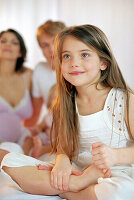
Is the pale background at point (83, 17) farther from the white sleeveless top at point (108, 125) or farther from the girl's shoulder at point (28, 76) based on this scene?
the white sleeveless top at point (108, 125)

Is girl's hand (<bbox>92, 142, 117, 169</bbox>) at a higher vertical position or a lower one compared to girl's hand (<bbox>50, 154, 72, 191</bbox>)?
higher

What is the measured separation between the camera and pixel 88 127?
1394mm

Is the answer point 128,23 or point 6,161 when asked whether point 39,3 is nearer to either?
point 128,23

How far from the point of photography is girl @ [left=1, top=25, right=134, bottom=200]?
1.16 meters

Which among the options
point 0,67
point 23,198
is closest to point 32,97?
point 0,67

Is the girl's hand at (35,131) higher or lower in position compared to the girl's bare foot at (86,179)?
lower

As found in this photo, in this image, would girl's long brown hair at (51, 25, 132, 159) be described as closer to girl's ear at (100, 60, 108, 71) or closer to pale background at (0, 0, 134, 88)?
girl's ear at (100, 60, 108, 71)

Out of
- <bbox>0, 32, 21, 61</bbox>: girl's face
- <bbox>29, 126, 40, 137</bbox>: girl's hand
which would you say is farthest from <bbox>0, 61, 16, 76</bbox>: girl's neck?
<bbox>29, 126, 40, 137</bbox>: girl's hand

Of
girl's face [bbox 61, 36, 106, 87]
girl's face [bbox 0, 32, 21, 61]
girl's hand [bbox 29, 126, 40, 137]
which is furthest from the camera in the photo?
Answer: girl's face [bbox 0, 32, 21, 61]

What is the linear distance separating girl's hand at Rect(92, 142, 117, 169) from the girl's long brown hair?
27 centimetres

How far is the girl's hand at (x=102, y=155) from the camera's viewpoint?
1136 millimetres

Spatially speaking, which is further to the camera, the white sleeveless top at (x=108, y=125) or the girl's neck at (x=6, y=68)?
the girl's neck at (x=6, y=68)

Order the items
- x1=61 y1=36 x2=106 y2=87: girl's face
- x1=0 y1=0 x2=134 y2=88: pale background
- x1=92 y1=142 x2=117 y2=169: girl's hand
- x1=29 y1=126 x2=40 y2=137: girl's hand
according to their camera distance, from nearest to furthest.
Answer: x1=92 y1=142 x2=117 y2=169: girl's hand
x1=61 y1=36 x2=106 y2=87: girl's face
x1=29 y1=126 x2=40 y2=137: girl's hand
x1=0 y1=0 x2=134 y2=88: pale background

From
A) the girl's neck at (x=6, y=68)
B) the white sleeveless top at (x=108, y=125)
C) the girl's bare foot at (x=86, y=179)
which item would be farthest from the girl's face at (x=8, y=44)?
the girl's bare foot at (x=86, y=179)
